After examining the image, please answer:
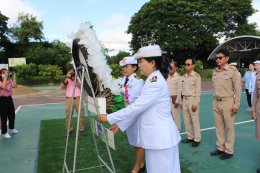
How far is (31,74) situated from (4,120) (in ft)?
85.5

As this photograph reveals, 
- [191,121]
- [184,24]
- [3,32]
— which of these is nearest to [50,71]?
[184,24]

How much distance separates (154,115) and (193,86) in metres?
3.37

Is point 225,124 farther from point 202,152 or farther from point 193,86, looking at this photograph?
point 193,86

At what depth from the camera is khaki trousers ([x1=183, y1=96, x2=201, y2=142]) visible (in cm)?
605

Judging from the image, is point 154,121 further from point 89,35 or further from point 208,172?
point 208,172

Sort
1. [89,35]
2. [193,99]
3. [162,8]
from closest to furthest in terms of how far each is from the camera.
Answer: [89,35] → [193,99] → [162,8]

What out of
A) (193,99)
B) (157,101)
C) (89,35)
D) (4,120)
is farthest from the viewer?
(4,120)

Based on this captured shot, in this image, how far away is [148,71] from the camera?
2963mm

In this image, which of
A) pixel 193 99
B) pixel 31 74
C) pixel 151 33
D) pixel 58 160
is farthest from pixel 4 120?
pixel 151 33

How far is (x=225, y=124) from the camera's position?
17.0ft

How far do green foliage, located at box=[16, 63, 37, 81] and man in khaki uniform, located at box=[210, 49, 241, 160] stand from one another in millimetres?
28501

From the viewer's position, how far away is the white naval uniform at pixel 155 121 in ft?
9.29

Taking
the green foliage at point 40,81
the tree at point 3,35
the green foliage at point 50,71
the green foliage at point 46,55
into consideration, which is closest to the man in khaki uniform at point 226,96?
the green foliage at point 50,71

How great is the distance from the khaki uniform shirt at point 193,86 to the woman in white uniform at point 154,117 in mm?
3154
